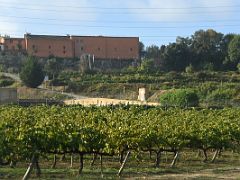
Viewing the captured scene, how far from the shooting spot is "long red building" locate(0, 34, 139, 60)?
354 feet

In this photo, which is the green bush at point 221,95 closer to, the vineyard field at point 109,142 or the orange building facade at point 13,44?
the vineyard field at point 109,142

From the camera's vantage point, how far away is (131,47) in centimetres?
11319

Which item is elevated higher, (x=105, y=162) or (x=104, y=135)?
(x=104, y=135)

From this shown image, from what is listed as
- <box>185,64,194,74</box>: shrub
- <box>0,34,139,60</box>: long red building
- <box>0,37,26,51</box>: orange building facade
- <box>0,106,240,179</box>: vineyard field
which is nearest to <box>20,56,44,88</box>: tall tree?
<box>185,64,194,74</box>: shrub

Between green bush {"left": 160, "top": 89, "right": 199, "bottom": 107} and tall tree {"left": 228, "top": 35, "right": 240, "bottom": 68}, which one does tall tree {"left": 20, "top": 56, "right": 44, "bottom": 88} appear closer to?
green bush {"left": 160, "top": 89, "right": 199, "bottom": 107}

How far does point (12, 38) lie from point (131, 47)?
22.7 m

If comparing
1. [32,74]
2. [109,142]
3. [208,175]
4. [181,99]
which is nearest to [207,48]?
[32,74]

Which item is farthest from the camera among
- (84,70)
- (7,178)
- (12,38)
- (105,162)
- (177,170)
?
(12,38)

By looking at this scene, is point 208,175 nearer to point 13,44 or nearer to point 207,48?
point 207,48

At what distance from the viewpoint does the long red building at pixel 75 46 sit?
10800 cm

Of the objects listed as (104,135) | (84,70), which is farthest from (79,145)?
(84,70)

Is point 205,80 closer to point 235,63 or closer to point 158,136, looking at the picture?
point 235,63

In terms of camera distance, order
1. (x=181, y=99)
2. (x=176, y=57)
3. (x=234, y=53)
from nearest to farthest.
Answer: (x=181, y=99) < (x=176, y=57) < (x=234, y=53)

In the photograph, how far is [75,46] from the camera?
112m
